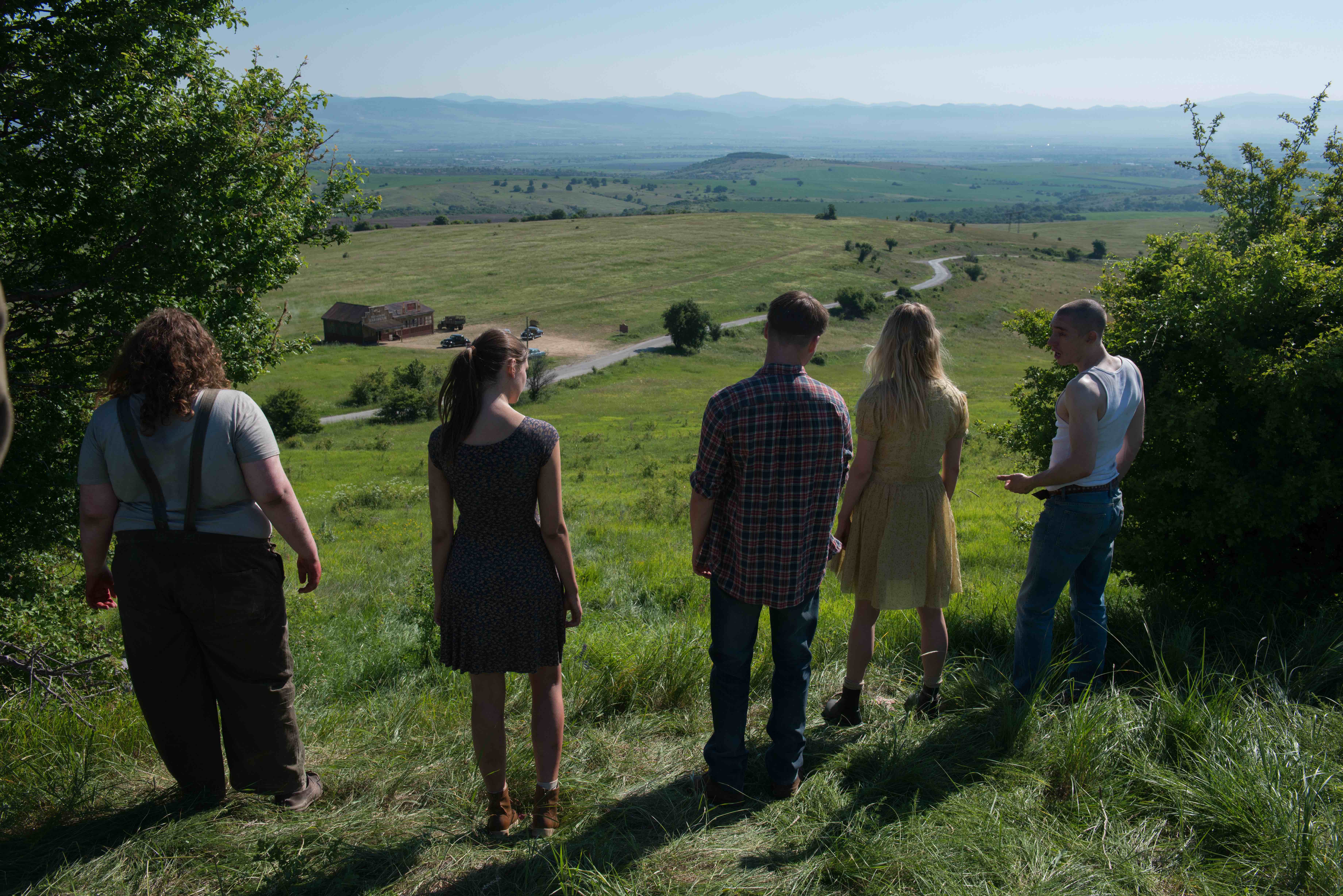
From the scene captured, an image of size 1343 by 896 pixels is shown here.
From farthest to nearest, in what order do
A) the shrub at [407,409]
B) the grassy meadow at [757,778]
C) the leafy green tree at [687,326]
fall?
1. the leafy green tree at [687,326]
2. the shrub at [407,409]
3. the grassy meadow at [757,778]

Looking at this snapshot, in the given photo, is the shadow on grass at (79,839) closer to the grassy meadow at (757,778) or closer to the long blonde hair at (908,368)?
the grassy meadow at (757,778)

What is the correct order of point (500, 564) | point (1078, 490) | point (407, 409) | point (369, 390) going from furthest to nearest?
1. point (369, 390)
2. point (407, 409)
3. point (1078, 490)
4. point (500, 564)

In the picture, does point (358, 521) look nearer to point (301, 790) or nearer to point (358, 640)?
point (358, 640)

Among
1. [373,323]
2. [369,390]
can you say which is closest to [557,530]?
[369,390]

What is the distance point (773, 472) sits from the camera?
3.55 meters

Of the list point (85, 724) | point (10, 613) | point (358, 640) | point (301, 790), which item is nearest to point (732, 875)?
point (301, 790)

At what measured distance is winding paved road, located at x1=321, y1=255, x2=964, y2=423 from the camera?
44.0 metres

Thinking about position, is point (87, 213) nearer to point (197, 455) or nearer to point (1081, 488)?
point (197, 455)

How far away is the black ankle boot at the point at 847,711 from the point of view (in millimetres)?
4211

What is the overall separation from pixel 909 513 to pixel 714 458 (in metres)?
1.23

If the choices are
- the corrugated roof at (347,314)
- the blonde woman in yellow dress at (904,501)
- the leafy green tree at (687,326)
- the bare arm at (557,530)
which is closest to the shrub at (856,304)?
the leafy green tree at (687,326)

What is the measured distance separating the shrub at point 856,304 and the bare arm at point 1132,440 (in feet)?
232

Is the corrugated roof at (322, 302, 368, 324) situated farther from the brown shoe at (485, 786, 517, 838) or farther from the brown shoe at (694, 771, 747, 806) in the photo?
the brown shoe at (694, 771, 747, 806)

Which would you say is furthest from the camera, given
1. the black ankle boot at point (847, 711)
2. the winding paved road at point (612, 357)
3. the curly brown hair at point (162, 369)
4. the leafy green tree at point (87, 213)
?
the winding paved road at point (612, 357)
